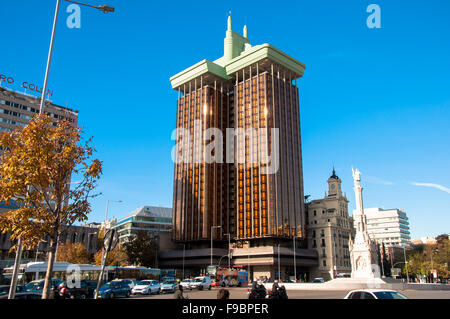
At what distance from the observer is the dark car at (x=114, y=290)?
118 feet

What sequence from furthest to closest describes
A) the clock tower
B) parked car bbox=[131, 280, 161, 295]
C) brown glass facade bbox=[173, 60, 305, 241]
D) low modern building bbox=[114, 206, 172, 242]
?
low modern building bbox=[114, 206, 172, 242] → the clock tower → brown glass facade bbox=[173, 60, 305, 241] → parked car bbox=[131, 280, 161, 295]

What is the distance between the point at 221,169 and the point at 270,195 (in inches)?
873

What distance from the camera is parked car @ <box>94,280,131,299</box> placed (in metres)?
36.1

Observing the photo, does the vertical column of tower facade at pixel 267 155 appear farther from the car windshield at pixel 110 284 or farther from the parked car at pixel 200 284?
the car windshield at pixel 110 284

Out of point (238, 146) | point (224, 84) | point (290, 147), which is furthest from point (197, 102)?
point (290, 147)

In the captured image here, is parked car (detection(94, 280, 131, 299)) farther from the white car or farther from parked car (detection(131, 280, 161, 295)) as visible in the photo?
the white car

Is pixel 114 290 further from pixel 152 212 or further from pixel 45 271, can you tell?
pixel 152 212

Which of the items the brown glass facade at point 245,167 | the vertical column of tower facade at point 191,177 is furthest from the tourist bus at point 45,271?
the vertical column of tower facade at point 191,177

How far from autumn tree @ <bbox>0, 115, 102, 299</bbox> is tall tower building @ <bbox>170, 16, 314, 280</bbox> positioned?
83.5 metres

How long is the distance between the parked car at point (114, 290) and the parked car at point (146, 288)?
11.7 ft

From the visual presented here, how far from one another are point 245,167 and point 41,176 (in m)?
91.2

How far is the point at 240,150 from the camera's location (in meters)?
112

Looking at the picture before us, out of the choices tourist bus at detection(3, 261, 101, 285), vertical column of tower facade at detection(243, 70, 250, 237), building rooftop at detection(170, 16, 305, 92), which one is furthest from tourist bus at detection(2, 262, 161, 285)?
building rooftop at detection(170, 16, 305, 92)
